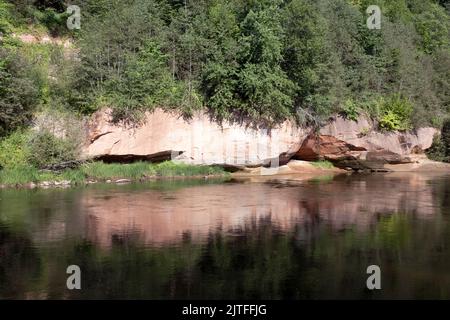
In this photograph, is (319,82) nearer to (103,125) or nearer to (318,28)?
(318,28)

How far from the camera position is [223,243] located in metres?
20.3

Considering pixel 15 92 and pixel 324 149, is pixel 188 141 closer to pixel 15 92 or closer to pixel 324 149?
pixel 324 149

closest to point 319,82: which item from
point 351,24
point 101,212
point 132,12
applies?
point 351,24

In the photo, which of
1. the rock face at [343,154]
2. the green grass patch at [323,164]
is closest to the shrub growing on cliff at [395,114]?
the rock face at [343,154]

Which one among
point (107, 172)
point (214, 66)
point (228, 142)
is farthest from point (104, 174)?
point (214, 66)

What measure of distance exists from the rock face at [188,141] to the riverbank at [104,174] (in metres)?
0.98

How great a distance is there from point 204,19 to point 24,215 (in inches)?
993

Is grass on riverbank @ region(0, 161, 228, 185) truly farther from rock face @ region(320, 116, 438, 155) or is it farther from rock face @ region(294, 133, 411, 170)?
rock face @ region(320, 116, 438, 155)

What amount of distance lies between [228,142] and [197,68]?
21.8ft

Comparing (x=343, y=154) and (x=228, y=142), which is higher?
(x=228, y=142)

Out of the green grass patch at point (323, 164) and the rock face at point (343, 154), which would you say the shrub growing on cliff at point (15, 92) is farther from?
the green grass patch at point (323, 164)

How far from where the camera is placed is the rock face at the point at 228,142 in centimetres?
4106

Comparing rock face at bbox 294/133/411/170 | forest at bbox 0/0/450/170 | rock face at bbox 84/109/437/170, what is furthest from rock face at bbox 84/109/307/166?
rock face at bbox 294/133/411/170

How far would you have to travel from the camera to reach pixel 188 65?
4412 cm
